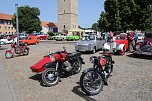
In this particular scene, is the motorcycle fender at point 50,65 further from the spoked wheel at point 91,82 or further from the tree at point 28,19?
the tree at point 28,19

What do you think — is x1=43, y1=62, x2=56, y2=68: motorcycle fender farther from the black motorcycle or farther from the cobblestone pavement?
the cobblestone pavement

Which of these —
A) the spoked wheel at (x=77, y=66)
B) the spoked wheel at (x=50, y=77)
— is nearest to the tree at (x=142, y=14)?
the spoked wheel at (x=77, y=66)

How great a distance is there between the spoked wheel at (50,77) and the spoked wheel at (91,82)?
1.60m

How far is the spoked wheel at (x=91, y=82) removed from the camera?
6.82 m

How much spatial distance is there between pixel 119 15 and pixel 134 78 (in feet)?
99.8

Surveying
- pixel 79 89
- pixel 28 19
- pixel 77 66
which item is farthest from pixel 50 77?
pixel 28 19

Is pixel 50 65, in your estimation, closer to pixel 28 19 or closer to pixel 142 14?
pixel 142 14

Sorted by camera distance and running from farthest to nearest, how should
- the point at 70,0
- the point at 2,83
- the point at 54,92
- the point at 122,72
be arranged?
1. the point at 70,0
2. the point at 122,72
3. the point at 2,83
4. the point at 54,92

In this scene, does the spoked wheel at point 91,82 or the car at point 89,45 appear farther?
the car at point 89,45

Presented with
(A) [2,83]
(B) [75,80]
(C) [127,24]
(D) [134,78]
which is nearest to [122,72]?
(D) [134,78]

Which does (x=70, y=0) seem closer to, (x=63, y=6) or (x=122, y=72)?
(x=63, y=6)

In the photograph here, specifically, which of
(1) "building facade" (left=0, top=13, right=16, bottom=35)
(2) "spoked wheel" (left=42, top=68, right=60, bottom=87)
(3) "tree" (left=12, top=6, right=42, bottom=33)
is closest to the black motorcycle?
(2) "spoked wheel" (left=42, top=68, right=60, bottom=87)

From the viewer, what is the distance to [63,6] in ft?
290

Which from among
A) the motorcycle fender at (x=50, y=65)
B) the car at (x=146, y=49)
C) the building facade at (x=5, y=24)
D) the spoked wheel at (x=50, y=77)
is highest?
the building facade at (x=5, y=24)
